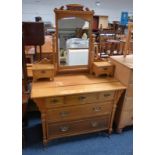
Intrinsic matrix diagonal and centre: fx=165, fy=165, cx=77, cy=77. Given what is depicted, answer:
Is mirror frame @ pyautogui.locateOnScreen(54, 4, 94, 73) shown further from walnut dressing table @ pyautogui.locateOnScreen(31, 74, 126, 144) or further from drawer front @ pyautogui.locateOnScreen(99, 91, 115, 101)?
drawer front @ pyautogui.locateOnScreen(99, 91, 115, 101)

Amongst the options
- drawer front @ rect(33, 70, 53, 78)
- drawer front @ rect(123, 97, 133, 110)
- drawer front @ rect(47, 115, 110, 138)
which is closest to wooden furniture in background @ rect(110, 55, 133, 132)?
drawer front @ rect(123, 97, 133, 110)

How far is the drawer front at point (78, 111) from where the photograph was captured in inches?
63.2

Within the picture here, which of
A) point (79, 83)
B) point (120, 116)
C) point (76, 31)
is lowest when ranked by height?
point (120, 116)

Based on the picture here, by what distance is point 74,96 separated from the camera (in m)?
1.56

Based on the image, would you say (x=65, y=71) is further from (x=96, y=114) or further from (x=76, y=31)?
(x=96, y=114)

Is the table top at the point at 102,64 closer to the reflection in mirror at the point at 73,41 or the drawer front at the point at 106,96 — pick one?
the reflection in mirror at the point at 73,41

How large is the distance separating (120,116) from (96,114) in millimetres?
312

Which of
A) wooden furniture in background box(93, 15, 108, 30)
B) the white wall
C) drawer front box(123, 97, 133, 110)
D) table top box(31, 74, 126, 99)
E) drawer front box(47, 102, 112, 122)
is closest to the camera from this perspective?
table top box(31, 74, 126, 99)

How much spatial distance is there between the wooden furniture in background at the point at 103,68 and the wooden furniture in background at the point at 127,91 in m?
0.06

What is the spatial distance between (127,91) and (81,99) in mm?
495

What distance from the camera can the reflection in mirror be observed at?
64.7 inches

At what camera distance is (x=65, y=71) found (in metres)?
1.83
